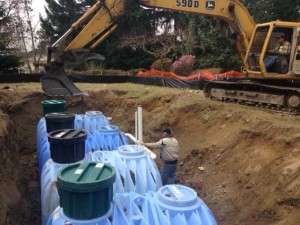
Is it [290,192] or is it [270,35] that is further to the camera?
[270,35]

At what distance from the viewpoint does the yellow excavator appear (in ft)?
29.8

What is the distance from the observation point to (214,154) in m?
8.40

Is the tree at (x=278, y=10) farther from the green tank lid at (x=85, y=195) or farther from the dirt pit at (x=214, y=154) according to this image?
the green tank lid at (x=85, y=195)

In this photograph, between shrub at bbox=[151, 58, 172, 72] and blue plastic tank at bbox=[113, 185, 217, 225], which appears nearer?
blue plastic tank at bbox=[113, 185, 217, 225]

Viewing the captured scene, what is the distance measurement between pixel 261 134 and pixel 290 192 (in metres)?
2.16

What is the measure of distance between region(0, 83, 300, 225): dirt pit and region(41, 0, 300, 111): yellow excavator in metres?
0.58

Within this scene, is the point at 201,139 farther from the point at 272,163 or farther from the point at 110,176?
the point at 110,176

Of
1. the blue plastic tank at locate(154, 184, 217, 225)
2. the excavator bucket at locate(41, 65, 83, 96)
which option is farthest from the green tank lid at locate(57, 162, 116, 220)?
the excavator bucket at locate(41, 65, 83, 96)

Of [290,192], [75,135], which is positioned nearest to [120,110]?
[75,135]

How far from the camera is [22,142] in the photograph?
37.4 ft

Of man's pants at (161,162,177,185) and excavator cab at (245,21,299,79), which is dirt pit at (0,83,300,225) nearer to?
man's pants at (161,162,177,185)

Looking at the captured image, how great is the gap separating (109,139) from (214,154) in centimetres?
307

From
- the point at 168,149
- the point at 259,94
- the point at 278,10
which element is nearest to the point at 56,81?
the point at 168,149

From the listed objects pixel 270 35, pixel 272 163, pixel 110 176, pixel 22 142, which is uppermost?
pixel 270 35
